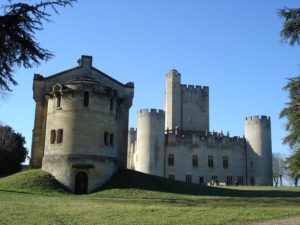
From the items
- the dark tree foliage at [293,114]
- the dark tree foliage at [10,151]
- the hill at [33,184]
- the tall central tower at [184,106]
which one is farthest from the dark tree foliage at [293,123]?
the tall central tower at [184,106]

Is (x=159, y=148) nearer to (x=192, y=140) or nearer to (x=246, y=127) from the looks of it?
(x=192, y=140)

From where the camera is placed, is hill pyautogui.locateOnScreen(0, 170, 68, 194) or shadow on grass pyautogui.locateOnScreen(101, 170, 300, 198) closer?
hill pyautogui.locateOnScreen(0, 170, 68, 194)

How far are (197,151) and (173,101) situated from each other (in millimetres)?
10104

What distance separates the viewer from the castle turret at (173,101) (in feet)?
214

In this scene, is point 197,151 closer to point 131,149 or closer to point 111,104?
point 131,149

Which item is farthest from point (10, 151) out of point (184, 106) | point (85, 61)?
point (184, 106)

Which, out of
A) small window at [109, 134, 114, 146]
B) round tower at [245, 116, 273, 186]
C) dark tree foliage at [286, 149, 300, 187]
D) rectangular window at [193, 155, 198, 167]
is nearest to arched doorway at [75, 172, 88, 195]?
small window at [109, 134, 114, 146]

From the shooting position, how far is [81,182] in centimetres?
3225

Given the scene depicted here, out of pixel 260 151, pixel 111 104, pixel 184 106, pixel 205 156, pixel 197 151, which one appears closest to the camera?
pixel 111 104

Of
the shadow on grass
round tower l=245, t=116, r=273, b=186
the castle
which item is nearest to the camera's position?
the shadow on grass

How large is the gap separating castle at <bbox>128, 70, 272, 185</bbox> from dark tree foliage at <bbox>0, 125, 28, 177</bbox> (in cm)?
1509

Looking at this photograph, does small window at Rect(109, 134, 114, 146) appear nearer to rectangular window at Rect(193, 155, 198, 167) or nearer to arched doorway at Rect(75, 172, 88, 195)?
arched doorway at Rect(75, 172, 88, 195)

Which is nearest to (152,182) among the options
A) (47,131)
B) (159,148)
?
(47,131)

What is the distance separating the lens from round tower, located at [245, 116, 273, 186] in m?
59.4
